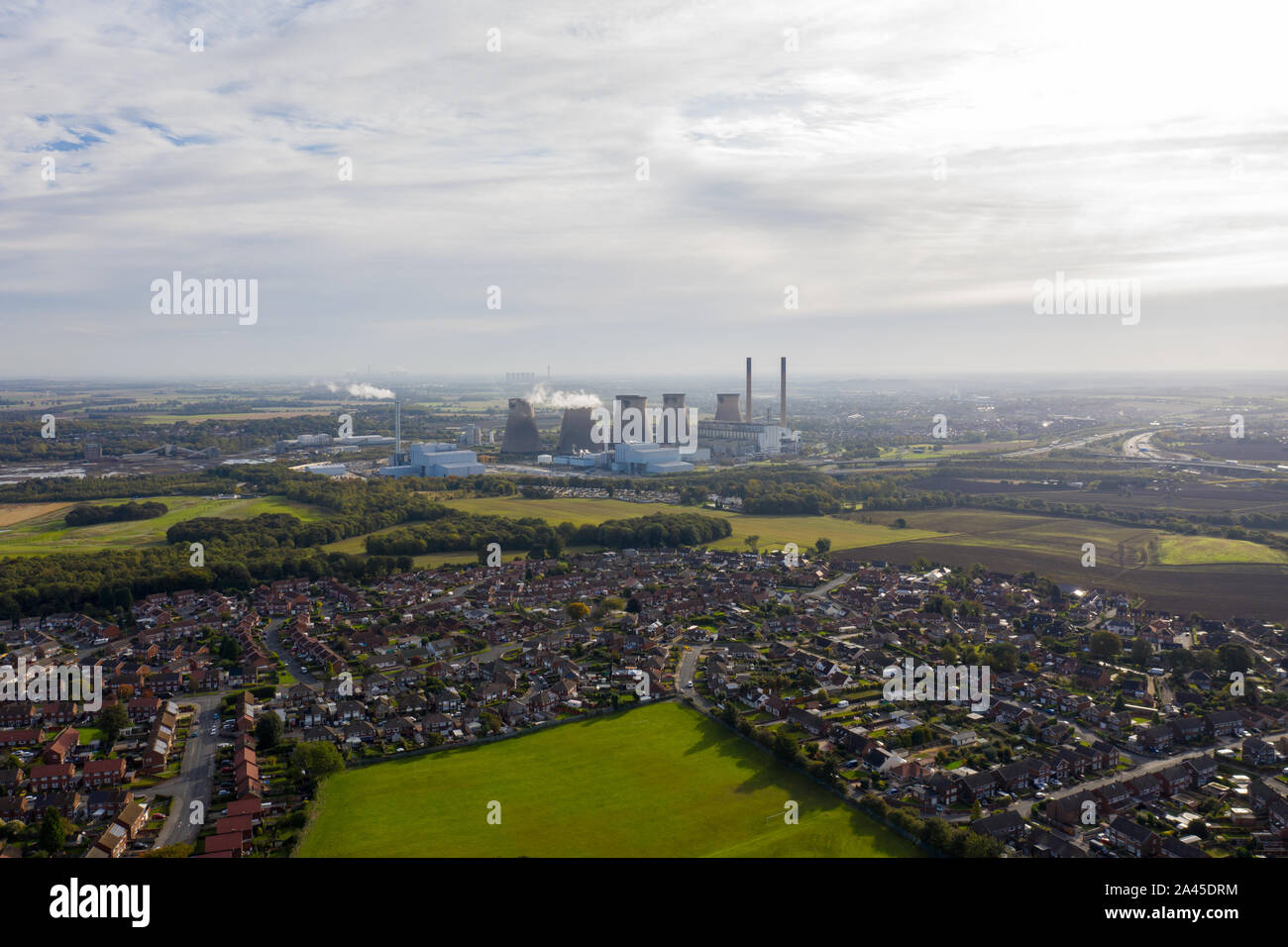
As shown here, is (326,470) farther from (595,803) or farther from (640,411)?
(595,803)

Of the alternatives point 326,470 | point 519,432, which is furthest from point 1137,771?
point 519,432

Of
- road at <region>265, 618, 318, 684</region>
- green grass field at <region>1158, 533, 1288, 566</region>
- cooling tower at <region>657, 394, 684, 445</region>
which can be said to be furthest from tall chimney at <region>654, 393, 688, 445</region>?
road at <region>265, 618, 318, 684</region>

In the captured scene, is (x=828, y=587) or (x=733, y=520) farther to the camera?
(x=733, y=520)

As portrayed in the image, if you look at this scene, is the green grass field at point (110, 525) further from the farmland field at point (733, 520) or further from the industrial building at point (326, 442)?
the industrial building at point (326, 442)

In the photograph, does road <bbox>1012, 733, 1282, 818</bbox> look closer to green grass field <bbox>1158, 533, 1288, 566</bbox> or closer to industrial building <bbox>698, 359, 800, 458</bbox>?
green grass field <bbox>1158, 533, 1288, 566</bbox>

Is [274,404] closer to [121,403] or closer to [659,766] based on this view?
[121,403]

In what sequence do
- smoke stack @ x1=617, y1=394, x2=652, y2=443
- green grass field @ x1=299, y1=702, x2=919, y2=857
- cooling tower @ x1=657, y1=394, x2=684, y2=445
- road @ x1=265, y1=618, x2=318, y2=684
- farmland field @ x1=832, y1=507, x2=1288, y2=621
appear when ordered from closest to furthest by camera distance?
green grass field @ x1=299, y1=702, x2=919, y2=857 → road @ x1=265, y1=618, x2=318, y2=684 → farmland field @ x1=832, y1=507, x2=1288, y2=621 → smoke stack @ x1=617, y1=394, x2=652, y2=443 → cooling tower @ x1=657, y1=394, x2=684, y2=445
